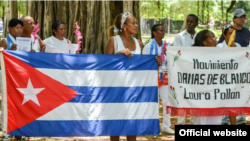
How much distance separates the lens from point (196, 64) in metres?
5.64

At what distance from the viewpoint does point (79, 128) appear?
17.2 ft

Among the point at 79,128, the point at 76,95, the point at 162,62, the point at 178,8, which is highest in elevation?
the point at 178,8

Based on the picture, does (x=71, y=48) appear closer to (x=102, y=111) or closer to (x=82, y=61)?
(x=82, y=61)

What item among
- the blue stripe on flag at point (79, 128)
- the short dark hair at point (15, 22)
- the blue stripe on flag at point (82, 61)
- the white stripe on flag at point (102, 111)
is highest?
the short dark hair at point (15, 22)

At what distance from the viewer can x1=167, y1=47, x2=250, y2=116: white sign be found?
560 centimetres

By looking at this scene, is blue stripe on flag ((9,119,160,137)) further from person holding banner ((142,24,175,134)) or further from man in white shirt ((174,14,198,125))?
man in white shirt ((174,14,198,125))

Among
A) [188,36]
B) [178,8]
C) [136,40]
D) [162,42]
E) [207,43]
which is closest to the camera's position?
[136,40]

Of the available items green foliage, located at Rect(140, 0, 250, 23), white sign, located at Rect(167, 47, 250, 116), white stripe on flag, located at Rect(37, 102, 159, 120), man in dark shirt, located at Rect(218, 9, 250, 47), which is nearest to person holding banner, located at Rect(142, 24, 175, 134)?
white sign, located at Rect(167, 47, 250, 116)

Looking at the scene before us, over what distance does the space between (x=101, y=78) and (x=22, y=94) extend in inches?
39.1

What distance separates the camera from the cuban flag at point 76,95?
5168mm

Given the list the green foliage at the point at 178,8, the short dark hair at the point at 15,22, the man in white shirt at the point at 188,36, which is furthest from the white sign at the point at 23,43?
the green foliage at the point at 178,8

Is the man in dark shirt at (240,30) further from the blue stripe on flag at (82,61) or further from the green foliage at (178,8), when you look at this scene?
the green foliage at (178,8)

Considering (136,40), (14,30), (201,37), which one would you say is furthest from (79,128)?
Answer: (201,37)

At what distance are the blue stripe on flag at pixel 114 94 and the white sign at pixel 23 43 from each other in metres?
1.13
